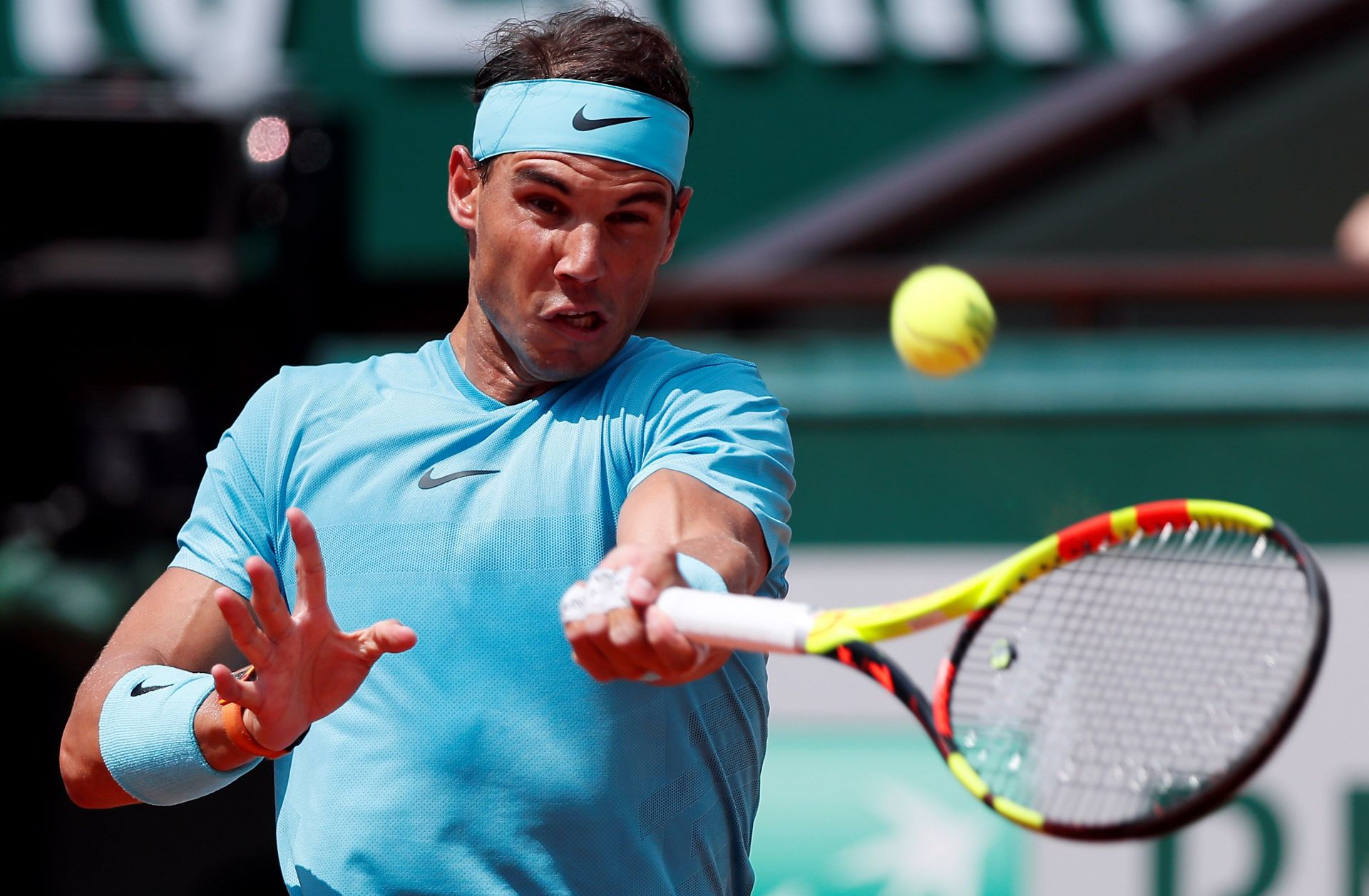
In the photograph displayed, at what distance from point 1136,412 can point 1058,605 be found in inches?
149

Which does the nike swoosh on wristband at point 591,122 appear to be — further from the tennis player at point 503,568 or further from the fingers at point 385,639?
the fingers at point 385,639

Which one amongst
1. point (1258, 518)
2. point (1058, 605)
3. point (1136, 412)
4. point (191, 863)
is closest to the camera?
point (1258, 518)

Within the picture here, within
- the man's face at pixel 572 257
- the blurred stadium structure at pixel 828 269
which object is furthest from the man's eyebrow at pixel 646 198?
the blurred stadium structure at pixel 828 269

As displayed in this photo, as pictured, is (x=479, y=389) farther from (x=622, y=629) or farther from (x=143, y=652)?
(x=622, y=629)

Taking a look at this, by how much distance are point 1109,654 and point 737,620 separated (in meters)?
0.51

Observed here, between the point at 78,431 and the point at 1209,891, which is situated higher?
the point at 78,431

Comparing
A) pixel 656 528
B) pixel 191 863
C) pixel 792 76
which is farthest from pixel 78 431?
pixel 656 528

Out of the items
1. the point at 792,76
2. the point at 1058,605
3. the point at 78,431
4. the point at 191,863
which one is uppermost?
the point at 792,76

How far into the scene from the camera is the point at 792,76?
659 cm

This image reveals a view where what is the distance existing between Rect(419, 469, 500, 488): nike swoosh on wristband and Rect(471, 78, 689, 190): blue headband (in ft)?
1.46

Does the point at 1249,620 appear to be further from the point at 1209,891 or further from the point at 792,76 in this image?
the point at 792,76

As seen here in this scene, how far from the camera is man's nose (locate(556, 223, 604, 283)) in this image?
2248 mm

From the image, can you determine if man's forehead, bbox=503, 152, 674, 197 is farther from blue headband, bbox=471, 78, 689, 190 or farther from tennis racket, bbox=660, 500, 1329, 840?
tennis racket, bbox=660, 500, 1329, 840

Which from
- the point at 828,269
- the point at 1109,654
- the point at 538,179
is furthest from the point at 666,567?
the point at 828,269
